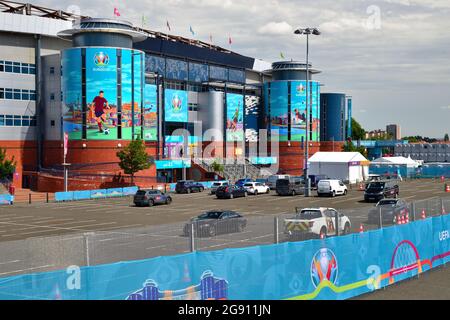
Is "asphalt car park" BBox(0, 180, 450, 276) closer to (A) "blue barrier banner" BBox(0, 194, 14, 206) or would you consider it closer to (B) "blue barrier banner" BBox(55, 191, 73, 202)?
(A) "blue barrier banner" BBox(0, 194, 14, 206)

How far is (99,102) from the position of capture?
67062mm

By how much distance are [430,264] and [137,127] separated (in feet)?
179

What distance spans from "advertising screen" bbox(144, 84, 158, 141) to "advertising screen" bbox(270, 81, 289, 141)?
87.7 feet

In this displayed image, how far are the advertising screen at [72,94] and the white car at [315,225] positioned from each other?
52.6 metres

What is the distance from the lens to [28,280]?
8844 millimetres

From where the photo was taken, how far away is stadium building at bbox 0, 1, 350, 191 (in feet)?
221

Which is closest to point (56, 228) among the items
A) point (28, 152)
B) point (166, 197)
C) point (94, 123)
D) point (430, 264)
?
point (166, 197)

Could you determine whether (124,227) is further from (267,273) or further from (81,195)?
(81,195)

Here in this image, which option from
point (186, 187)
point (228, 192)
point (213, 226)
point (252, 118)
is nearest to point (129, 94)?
point (186, 187)

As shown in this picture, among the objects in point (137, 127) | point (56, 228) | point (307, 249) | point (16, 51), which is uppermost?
point (16, 51)

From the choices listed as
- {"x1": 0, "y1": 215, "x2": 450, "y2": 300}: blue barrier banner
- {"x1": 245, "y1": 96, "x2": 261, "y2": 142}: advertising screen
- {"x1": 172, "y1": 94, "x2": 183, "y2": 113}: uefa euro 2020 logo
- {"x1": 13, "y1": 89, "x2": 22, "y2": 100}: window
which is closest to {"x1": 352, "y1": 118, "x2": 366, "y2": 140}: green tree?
{"x1": 245, "y1": 96, "x2": 261, "y2": 142}: advertising screen

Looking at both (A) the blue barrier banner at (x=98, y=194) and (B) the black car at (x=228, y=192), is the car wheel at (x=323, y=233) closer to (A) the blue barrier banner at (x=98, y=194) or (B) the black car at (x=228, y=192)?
(B) the black car at (x=228, y=192)

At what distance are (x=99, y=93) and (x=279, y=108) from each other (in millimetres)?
39004

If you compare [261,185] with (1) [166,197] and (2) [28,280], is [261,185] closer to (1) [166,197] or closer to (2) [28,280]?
(1) [166,197]
